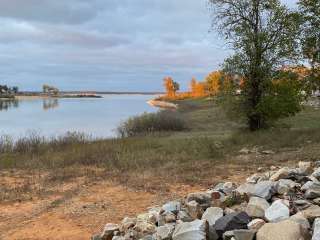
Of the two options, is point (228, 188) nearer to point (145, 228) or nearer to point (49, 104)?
point (145, 228)

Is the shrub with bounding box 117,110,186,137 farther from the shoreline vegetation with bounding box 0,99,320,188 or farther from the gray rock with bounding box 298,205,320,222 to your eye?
the gray rock with bounding box 298,205,320,222

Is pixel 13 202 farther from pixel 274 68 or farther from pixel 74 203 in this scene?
pixel 274 68

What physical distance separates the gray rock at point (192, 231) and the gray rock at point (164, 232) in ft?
0.46

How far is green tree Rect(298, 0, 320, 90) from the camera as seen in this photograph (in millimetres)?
22016

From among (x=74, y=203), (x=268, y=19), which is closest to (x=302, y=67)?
(x=268, y=19)

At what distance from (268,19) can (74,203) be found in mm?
15516

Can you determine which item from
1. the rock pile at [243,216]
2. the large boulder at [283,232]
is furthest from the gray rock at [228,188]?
the large boulder at [283,232]

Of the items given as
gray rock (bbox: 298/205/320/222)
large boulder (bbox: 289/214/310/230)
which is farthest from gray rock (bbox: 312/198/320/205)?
large boulder (bbox: 289/214/310/230)

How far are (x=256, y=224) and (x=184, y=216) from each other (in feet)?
4.02

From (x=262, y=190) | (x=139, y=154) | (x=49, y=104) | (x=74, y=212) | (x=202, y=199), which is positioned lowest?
(x=49, y=104)

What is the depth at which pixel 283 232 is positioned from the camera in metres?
5.47

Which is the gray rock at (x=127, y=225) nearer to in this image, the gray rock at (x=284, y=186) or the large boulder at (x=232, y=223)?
the large boulder at (x=232, y=223)

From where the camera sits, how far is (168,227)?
21.4ft

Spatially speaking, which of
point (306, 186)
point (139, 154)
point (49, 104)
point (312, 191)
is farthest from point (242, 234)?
point (49, 104)
